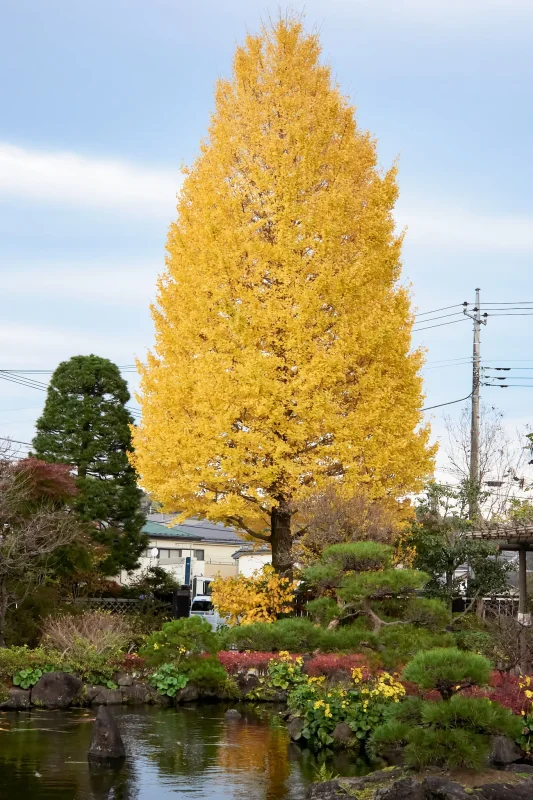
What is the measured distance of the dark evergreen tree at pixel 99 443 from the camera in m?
23.7

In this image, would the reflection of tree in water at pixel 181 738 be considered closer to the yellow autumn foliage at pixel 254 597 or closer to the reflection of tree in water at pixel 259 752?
the reflection of tree in water at pixel 259 752

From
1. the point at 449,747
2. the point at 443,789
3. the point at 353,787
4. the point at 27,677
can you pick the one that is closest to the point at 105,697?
the point at 27,677

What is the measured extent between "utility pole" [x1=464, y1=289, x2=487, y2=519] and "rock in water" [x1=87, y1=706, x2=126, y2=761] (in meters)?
16.6

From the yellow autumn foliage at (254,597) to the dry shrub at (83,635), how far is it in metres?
2.67

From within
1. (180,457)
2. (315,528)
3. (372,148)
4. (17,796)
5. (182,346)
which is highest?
(372,148)

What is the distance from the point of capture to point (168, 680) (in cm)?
1633

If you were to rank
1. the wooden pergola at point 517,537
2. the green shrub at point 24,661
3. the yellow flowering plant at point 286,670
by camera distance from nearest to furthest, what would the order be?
the yellow flowering plant at point 286,670 < the green shrub at point 24,661 < the wooden pergola at point 517,537

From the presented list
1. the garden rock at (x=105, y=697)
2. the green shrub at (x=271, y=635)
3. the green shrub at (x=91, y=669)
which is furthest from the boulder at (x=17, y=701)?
the green shrub at (x=271, y=635)

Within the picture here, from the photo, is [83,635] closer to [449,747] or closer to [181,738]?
Result: [181,738]

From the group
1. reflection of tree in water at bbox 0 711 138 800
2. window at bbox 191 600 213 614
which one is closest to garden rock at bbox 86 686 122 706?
reflection of tree in water at bbox 0 711 138 800

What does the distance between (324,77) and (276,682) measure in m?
14.9

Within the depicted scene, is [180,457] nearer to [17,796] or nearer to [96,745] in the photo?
[96,745]

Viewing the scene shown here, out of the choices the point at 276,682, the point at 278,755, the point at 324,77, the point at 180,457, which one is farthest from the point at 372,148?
the point at 278,755

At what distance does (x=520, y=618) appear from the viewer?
17656 millimetres
